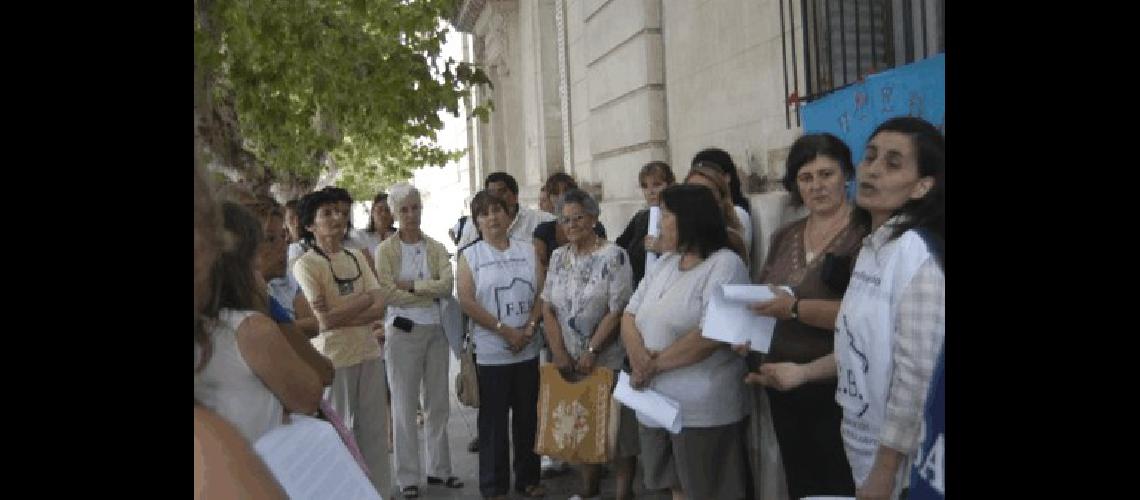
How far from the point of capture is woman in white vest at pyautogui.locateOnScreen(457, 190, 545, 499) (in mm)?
5324

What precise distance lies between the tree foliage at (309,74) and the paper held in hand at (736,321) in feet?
10.7

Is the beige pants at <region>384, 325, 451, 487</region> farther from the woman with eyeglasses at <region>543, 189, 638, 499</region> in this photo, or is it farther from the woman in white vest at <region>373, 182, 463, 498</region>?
the woman with eyeglasses at <region>543, 189, 638, 499</region>

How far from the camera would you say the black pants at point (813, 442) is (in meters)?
3.34

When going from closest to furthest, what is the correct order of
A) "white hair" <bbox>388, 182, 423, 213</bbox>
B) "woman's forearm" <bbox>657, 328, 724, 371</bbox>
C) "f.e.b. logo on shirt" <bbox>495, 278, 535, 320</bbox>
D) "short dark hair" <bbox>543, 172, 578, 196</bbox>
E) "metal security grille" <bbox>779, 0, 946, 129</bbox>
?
"woman's forearm" <bbox>657, 328, 724, 371</bbox>
"metal security grille" <bbox>779, 0, 946, 129</bbox>
"f.e.b. logo on shirt" <bbox>495, 278, 535, 320</bbox>
"white hair" <bbox>388, 182, 423, 213</bbox>
"short dark hair" <bbox>543, 172, 578, 196</bbox>

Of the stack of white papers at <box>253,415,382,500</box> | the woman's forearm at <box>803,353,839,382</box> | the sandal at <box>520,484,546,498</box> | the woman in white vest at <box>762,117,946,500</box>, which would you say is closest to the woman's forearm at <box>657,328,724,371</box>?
the woman's forearm at <box>803,353,839,382</box>

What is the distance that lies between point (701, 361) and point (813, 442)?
2.16 ft

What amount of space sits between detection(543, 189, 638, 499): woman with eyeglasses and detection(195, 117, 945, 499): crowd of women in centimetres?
1

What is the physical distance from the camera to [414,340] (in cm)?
571

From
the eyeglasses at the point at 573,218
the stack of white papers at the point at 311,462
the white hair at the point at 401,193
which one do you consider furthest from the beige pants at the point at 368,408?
the stack of white papers at the point at 311,462

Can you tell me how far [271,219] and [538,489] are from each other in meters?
2.54

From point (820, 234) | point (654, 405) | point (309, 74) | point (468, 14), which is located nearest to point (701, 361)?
point (654, 405)
